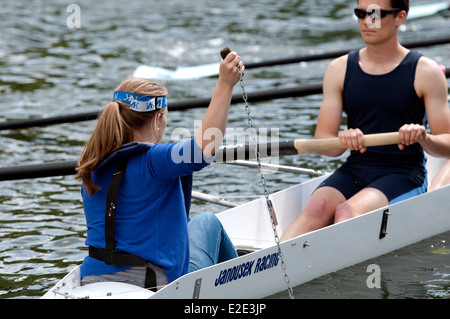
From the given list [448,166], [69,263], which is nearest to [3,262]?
[69,263]

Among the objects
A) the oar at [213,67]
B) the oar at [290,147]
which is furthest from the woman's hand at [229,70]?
the oar at [213,67]

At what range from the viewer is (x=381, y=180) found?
5531mm

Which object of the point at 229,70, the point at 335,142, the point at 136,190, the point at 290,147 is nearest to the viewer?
the point at 229,70

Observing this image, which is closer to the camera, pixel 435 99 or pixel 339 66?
pixel 435 99

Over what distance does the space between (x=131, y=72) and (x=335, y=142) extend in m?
8.54

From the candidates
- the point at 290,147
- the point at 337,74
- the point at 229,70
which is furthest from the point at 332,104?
the point at 229,70

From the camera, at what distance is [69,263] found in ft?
20.0

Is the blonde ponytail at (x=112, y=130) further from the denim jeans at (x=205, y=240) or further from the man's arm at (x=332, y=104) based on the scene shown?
the man's arm at (x=332, y=104)

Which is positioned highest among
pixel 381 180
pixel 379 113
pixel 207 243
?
pixel 379 113

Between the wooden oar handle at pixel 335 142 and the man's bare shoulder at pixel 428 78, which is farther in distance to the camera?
the man's bare shoulder at pixel 428 78

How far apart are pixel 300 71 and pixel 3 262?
802 cm

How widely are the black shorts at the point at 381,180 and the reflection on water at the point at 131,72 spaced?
526mm

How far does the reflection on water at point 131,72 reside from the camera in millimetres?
5811

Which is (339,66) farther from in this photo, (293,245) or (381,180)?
(293,245)
